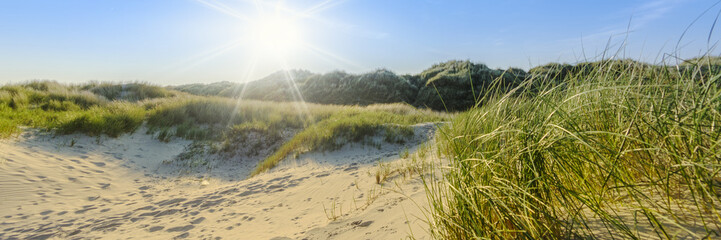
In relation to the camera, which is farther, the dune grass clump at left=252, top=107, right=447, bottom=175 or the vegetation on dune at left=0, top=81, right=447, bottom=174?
the vegetation on dune at left=0, top=81, right=447, bottom=174

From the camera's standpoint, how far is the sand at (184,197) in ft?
10.9

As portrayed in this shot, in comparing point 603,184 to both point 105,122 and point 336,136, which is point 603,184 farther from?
point 105,122

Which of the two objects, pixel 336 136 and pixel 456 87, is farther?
pixel 456 87

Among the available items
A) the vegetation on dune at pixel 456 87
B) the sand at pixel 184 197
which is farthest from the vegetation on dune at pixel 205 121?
the vegetation on dune at pixel 456 87

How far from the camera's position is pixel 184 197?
548 centimetres

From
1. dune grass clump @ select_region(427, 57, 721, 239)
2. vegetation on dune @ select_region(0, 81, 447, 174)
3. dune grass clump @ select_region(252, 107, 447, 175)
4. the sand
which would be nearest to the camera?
dune grass clump @ select_region(427, 57, 721, 239)

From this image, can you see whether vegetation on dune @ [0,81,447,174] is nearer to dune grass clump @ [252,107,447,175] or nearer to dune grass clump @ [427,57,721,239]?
dune grass clump @ [252,107,447,175]

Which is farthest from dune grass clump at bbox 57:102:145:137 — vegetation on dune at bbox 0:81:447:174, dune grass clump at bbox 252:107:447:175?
dune grass clump at bbox 252:107:447:175

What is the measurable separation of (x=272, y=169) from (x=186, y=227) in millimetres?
3307

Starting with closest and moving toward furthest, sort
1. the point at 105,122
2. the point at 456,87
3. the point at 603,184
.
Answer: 1. the point at 603,184
2. the point at 105,122
3. the point at 456,87

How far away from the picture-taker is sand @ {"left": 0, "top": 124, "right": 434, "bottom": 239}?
333cm

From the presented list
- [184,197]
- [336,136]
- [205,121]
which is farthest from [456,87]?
[184,197]

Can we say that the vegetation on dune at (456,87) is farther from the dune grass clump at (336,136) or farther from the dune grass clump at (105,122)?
the dune grass clump at (105,122)

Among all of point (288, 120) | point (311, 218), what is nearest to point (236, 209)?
point (311, 218)
